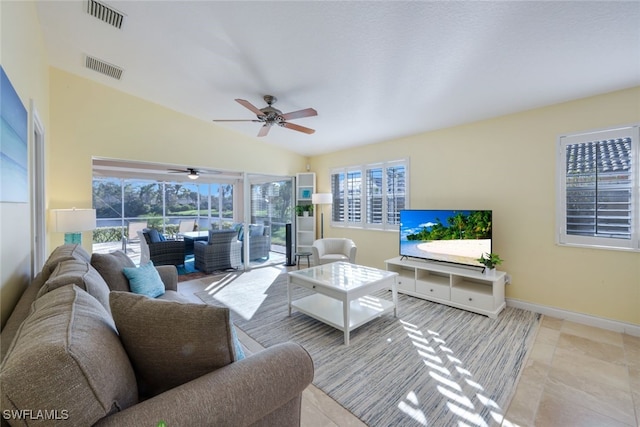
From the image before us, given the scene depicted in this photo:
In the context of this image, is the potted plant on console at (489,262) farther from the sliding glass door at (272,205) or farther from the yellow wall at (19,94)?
the yellow wall at (19,94)

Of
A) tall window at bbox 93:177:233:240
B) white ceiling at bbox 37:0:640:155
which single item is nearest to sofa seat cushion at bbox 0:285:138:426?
white ceiling at bbox 37:0:640:155

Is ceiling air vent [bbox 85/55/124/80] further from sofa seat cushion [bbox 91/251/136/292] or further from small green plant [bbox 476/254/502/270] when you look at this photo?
small green plant [bbox 476/254/502/270]

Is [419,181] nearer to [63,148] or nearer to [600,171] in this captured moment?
[600,171]

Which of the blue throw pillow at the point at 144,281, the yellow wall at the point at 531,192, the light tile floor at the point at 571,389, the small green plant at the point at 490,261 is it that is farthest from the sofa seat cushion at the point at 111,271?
the yellow wall at the point at 531,192

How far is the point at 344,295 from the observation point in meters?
2.47

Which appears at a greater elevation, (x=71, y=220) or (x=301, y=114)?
(x=301, y=114)

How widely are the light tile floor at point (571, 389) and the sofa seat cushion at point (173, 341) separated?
3.23ft

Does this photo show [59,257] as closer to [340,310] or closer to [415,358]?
[340,310]

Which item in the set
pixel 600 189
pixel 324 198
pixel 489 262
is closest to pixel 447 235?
pixel 489 262

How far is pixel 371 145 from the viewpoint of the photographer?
4.81 meters

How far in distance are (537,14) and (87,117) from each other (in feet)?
16.0

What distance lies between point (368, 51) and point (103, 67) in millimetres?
3129

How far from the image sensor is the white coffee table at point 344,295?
253 cm

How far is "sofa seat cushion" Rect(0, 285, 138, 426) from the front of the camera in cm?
63
